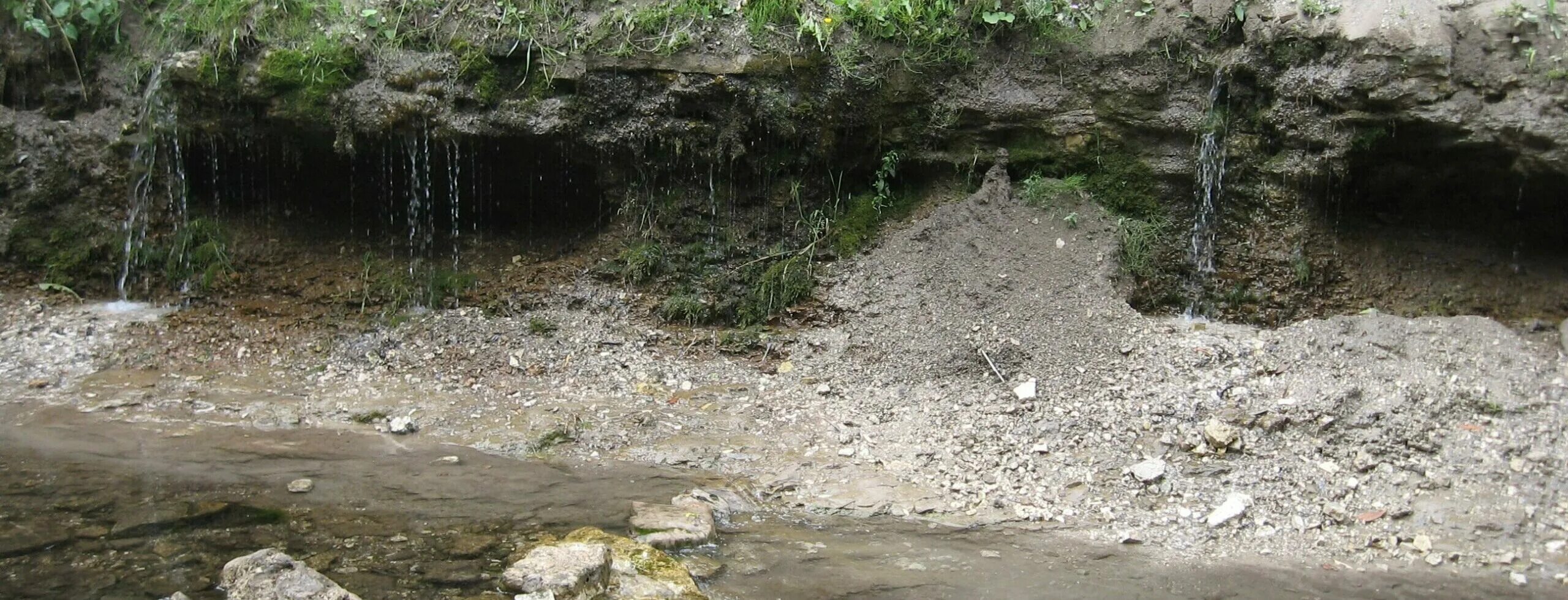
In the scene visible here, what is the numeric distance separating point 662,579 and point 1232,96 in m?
4.74

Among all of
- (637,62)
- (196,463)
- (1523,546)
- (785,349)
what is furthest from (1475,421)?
(196,463)

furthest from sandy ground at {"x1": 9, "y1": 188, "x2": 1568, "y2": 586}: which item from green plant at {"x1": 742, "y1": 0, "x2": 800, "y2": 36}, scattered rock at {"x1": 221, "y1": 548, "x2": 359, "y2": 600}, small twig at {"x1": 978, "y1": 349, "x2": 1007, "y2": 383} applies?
scattered rock at {"x1": 221, "y1": 548, "x2": 359, "y2": 600}

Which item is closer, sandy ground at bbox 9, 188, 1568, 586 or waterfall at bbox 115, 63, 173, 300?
sandy ground at bbox 9, 188, 1568, 586

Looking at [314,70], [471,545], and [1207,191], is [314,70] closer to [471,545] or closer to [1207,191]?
[471,545]

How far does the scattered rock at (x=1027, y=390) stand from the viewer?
580 cm

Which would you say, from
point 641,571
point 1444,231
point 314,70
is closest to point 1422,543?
point 1444,231

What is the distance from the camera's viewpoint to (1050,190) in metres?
7.04

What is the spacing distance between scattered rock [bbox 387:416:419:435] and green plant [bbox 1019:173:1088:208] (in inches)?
154

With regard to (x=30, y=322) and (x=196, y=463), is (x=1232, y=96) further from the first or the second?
(x=30, y=322)

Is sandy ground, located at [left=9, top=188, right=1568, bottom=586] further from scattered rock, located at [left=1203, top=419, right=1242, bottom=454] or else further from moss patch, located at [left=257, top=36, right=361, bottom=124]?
moss patch, located at [left=257, top=36, right=361, bottom=124]

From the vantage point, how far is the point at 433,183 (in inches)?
296

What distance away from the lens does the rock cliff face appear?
21.1 feet

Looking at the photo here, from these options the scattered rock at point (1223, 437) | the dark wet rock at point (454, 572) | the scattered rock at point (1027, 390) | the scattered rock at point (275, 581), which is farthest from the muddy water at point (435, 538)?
the scattered rock at point (1027, 390)

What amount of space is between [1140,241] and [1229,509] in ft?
8.23
